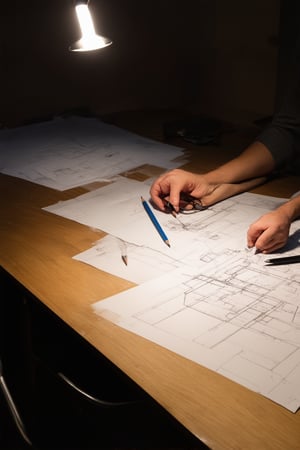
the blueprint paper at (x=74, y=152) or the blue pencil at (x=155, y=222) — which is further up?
the blueprint paper at (x=74, y=152)

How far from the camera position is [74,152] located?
5.01 ft

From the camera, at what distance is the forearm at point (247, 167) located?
117 centimetres

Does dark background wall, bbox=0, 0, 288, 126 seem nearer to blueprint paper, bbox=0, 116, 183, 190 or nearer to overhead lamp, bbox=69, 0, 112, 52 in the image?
blueprint paper, bbox=0, 116, 183, 190

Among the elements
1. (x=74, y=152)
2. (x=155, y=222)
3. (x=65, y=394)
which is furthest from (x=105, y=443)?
(x=74, y=152)

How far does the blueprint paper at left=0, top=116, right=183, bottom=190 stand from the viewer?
1353 mm

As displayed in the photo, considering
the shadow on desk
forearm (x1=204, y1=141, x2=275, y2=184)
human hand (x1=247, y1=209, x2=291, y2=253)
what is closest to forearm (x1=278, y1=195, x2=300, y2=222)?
human hand (x1=247, y1=209, x2=291, y2=253)

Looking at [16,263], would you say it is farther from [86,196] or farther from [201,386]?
[201,386]

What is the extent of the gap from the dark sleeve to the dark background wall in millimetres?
473

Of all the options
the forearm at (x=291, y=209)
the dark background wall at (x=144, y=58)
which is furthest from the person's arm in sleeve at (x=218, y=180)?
the dark background wall at (x=144, y=58)

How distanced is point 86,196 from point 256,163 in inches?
17.5

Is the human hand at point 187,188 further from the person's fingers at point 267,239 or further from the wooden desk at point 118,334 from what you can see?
the person's fingers at point 267,239

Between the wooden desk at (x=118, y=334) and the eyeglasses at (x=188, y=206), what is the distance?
0.61 ft

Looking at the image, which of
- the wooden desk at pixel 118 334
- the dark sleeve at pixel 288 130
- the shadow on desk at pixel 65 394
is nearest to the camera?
the wooden desk at pixel 118 334

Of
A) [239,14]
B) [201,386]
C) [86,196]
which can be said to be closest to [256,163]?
[86,196]
